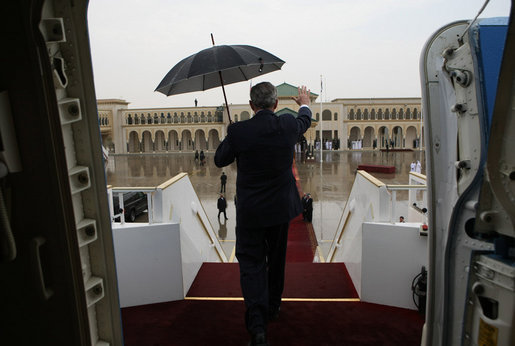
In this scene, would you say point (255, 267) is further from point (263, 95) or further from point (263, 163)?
point (263, 95)

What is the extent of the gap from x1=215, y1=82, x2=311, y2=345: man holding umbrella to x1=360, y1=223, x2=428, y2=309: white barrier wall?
1.36 meters

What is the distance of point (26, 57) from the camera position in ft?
3.81

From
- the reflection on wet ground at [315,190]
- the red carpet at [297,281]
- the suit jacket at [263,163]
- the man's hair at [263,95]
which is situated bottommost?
the reflection on wet ground at [315,190]

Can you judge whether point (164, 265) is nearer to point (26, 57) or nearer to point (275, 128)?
point (275, 128)

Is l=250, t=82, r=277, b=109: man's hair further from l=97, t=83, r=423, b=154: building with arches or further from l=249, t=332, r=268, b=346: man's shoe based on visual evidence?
l=97, t=83, r=423, b=154: building with arches

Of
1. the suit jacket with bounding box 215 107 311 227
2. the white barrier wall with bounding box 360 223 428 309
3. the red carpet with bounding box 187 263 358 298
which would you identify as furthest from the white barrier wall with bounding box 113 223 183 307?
the white barrier wall with bounding box 360 223 428 309

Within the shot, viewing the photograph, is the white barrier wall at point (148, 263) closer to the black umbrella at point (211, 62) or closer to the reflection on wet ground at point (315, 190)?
the black umbrella at point (211, 62)

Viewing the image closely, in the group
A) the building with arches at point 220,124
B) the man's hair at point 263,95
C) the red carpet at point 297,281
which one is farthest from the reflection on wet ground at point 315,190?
the building with arches at point 220,124

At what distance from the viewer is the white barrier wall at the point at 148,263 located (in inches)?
135

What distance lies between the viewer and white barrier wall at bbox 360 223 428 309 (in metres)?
3.37

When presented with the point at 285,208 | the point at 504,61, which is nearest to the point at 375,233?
the point at 285,208

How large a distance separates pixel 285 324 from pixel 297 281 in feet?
3.27

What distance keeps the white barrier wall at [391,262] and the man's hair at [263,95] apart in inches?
71.8

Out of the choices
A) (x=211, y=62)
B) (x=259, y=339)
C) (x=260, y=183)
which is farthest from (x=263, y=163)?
(x=211, y=62)
